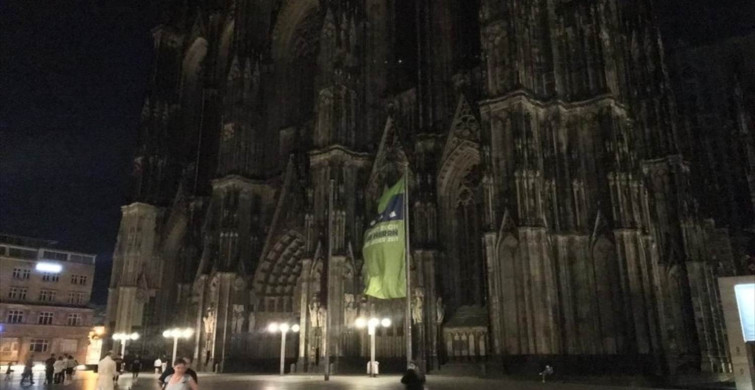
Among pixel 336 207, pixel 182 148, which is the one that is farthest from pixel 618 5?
pixel 182 148

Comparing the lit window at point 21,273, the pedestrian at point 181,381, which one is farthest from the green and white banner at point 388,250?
the lit window at point 21,273

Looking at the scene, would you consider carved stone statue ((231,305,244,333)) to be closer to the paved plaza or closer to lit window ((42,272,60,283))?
the paved plaza

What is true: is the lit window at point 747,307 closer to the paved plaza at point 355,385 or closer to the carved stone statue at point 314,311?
the paved plaza at point 355,385

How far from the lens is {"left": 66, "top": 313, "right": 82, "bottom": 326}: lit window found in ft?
217

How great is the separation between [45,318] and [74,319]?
3571 millimetres

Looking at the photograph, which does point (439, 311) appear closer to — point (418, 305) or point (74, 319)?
point (418, 305)

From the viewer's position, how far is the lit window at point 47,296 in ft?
213

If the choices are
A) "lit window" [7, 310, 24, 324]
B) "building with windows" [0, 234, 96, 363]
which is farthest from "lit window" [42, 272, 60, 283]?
"lit window" [7, 310, 24, 324]

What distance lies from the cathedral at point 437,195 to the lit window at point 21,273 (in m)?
27.9

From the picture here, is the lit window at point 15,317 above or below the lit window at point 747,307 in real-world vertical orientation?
above

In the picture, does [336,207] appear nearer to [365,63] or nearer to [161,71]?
[365,63]

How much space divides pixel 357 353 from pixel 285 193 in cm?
1136

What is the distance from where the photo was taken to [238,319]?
116 ft

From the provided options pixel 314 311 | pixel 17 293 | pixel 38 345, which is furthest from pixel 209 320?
pixel 17 293
